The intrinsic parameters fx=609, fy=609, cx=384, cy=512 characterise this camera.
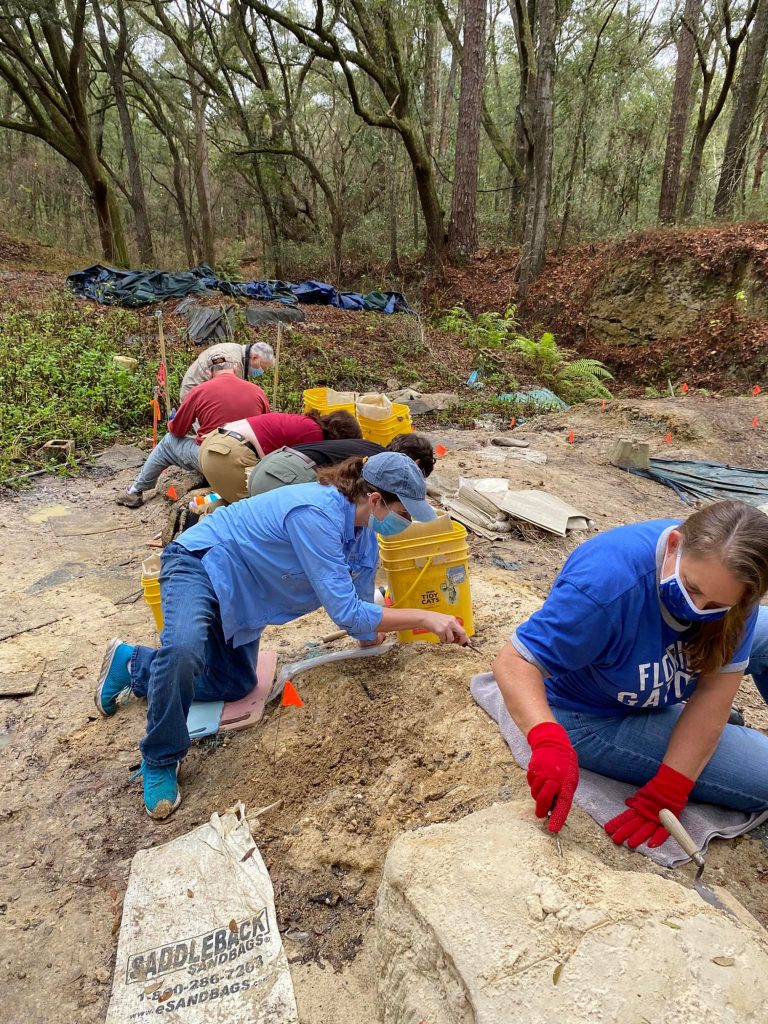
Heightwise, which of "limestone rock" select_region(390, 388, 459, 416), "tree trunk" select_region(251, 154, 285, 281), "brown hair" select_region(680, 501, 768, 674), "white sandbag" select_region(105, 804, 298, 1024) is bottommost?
"white sandbag" select_region(105, 804, 298, 1024)

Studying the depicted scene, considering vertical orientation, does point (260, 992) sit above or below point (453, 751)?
below

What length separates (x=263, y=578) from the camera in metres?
2.47

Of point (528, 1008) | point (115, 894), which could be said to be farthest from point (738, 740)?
point (115, 894)

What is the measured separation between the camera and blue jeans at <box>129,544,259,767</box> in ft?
7.27

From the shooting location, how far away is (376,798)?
7.13 feet

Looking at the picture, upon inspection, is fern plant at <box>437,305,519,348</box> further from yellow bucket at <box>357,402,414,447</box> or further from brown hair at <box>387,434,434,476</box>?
brown hair at <box>387,434,434,476</box>

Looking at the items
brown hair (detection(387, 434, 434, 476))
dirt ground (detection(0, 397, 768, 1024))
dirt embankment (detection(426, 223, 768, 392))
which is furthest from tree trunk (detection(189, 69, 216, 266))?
brown hair (detection(387, 434, 434, 476))

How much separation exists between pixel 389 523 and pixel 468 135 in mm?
12501

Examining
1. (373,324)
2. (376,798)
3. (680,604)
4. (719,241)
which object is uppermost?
(719,241)

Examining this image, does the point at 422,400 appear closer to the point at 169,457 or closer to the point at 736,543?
the point at 169,457

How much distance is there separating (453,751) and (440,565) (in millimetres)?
891

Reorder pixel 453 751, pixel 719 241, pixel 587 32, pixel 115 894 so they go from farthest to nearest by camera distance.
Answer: pixel 587 32 → pixel 719 241 → pixel 453 751 → pixel 115 894

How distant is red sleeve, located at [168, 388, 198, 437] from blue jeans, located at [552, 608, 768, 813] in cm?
384

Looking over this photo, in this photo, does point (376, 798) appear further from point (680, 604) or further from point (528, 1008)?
point (680, 604)
